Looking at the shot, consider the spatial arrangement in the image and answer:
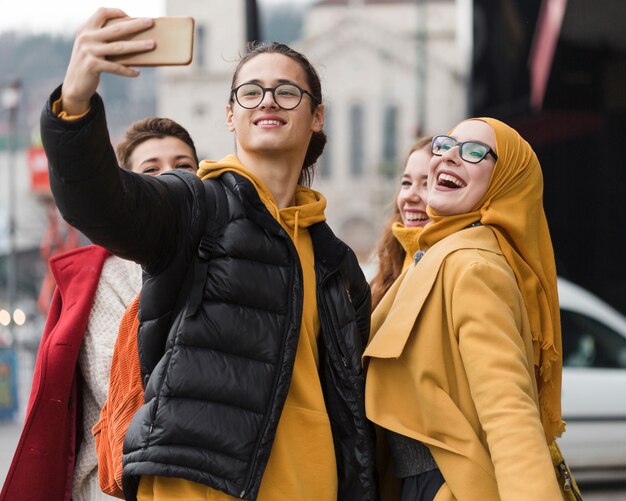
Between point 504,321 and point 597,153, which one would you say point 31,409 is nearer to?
point 504,321

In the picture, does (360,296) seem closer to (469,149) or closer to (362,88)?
(469,149)

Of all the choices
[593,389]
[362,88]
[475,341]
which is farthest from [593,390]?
[362,88]

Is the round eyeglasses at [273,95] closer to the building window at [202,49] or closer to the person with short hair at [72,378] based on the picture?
Answer: the person with short hair at [72,378]

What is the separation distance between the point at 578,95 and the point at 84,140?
15573mm

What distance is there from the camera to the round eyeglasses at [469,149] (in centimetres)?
298

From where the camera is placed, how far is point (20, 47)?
72750 millimetres

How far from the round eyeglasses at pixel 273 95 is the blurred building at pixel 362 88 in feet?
180

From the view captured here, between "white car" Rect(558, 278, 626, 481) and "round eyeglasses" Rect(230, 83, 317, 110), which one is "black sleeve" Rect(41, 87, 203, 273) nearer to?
"round eyeglasses" Rect(230, 83, 317, 110)

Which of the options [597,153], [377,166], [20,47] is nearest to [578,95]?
[597,153]

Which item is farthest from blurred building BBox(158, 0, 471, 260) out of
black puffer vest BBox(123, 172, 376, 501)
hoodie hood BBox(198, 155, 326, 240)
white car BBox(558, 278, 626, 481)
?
black puffer vest BBox(123, 172, 376, 501)

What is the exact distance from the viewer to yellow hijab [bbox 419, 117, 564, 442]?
116 inches

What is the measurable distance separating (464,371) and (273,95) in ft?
2.65

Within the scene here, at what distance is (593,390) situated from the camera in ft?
29.1

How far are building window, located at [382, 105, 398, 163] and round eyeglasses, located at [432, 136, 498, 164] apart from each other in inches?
2248
